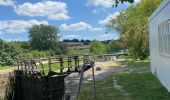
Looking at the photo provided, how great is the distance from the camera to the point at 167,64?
13.9m

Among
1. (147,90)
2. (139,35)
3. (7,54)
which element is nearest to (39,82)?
(147,90)

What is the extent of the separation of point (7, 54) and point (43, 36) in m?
62.4

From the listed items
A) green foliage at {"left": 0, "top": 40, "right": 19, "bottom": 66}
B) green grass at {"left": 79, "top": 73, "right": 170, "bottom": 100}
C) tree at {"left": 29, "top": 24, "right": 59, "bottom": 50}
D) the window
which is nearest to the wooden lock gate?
green grass at {"left": 79, "top": 73, "right": 170, "bottom": 100}

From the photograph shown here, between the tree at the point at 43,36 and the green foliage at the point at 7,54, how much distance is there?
5153 cm

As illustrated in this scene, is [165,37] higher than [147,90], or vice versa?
[165,37]

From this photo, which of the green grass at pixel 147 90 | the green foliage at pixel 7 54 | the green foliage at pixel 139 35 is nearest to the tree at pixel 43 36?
the green foliage at pixel 7 54

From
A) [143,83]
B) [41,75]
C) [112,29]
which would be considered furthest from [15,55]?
[143,83]

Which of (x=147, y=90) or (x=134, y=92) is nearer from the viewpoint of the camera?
(x=134, y=92)

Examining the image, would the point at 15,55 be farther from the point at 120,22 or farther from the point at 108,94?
the point at 108,94

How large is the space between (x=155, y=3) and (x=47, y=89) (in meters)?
24.8

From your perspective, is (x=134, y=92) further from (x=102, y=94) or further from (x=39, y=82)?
(x=39, y=82)

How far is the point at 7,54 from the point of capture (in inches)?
2057

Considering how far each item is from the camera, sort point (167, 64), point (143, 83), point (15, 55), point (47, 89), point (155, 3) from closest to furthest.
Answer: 1. point (167, 64)
2. point (143, 83)
3. point (47, 89)
4. point (155, 3)
5. point (15, 55)

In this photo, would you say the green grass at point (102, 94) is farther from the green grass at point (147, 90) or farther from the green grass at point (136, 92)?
the green grass at point (147, 90)
